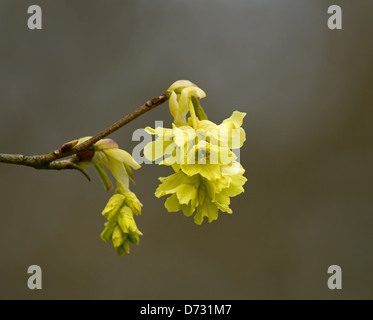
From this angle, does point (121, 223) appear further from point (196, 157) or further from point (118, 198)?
point (196, 157)

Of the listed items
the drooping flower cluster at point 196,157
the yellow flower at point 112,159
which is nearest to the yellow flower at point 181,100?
the drooping flower cluster at point 196,157

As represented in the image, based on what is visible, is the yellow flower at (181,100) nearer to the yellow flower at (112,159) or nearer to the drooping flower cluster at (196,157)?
the drooping flower cluster at (196,157)

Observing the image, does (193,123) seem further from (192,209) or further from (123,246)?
(123,246)

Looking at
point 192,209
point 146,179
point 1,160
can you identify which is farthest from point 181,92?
point 146,179

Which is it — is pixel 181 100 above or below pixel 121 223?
above

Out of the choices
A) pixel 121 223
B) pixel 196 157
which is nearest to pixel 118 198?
pixel 121 223

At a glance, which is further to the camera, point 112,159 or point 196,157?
point 112,159

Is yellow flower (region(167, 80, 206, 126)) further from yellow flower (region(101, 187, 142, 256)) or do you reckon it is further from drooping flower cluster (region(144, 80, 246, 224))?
yellow flower (region(101, 187, 142, 256))

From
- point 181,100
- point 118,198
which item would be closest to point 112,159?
point 118,198
